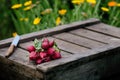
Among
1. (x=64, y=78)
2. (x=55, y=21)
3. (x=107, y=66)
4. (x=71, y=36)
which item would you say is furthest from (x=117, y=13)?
(x=64, y=78)

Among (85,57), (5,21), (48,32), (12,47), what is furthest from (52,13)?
(85,57)

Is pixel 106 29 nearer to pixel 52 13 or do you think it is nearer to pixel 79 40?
pixel 79 40

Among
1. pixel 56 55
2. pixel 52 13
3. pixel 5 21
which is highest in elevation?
pixel 56 55

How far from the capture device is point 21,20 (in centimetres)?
418

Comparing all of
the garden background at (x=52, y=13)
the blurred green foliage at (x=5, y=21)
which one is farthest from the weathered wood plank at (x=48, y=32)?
the blurred green foliage at (x=5, y=21)

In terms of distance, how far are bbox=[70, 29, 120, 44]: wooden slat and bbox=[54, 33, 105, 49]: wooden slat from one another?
6 cm

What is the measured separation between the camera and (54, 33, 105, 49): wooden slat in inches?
126

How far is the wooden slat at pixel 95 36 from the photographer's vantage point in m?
3.29

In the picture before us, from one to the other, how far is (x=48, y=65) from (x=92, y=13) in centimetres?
159

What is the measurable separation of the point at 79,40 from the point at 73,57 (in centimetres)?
44

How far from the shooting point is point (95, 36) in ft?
11.1

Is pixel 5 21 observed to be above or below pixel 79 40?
below

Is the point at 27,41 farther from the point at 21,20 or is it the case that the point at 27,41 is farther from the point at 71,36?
the point at 21,20

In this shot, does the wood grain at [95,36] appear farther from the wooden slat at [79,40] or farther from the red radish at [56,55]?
the red radish at [56,55]
